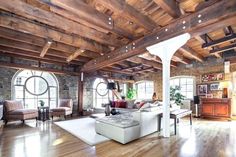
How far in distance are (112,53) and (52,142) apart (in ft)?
10.6

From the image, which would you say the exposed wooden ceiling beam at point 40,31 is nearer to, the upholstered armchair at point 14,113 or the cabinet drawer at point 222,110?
the upholstered armchair at point 14,113

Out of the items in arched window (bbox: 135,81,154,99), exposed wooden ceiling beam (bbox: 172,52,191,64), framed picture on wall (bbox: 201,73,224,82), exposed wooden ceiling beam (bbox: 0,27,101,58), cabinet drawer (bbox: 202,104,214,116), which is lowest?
cabinet drawer (bbox: 202,104,214,116)

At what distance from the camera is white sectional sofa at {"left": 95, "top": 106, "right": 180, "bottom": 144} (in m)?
3.41

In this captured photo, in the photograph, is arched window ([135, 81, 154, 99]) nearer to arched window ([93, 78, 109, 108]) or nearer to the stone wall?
arched window ([93, 78, 109, 108])

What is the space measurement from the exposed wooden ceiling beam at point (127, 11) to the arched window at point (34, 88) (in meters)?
5.71

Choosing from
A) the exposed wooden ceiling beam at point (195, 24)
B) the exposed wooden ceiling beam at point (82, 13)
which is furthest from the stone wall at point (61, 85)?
the exposed wooden ceiling beam at point (82, 13)

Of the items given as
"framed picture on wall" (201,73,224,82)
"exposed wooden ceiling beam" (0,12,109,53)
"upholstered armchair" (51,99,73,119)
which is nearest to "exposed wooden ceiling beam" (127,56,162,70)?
"exposed wooden ceiling beam" (0,12,109,53)

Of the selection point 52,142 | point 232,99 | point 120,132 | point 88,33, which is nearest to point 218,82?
point 232,99

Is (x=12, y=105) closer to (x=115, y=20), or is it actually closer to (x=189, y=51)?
(x=115, y=20)

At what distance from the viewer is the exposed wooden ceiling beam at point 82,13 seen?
2492 mm

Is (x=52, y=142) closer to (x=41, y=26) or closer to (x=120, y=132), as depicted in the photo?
(x=120, y=132)

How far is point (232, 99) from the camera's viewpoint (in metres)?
6.40

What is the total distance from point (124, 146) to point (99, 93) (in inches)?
243

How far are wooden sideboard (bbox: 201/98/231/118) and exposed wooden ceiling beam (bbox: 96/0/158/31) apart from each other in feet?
15.5
